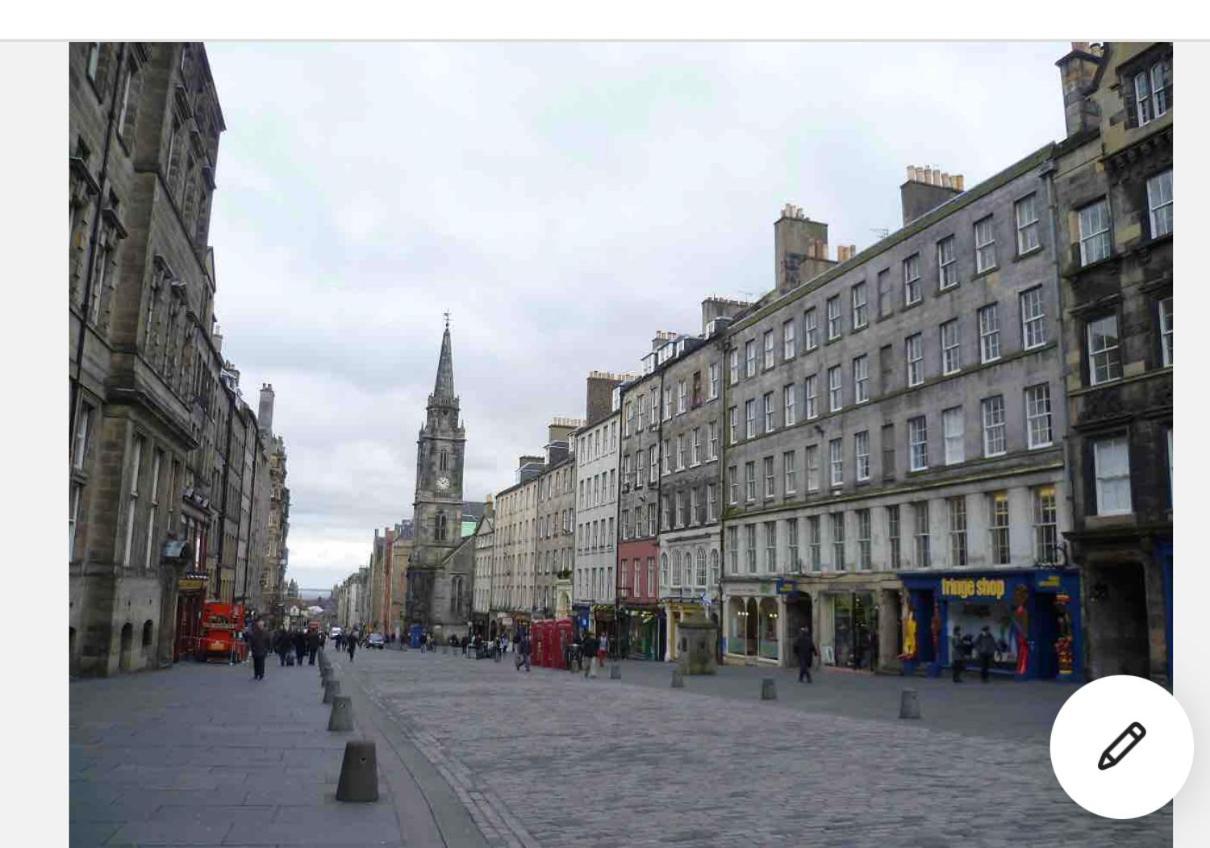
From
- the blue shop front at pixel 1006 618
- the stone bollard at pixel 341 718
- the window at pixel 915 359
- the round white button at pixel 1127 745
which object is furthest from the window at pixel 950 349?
the round white button at pixel 1127 745

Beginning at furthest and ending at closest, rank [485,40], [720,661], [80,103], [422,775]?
1. [720,661]
2. [80,103]
3. [422,775]
4. [485,40]

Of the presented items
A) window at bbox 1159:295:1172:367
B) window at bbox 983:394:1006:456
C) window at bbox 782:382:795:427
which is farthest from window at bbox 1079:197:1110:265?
window at bbox 782:382:795:427

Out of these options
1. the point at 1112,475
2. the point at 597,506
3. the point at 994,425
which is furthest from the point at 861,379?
the point at 597,506

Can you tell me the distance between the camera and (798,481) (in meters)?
40.2

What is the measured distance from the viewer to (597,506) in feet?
211

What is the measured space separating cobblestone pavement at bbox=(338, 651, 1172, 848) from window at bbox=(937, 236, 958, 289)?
45.6 feet

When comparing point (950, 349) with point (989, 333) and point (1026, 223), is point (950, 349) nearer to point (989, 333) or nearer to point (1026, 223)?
point (989, 333)

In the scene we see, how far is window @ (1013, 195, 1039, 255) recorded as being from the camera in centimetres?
2812

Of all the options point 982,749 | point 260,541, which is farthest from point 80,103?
point 260,541

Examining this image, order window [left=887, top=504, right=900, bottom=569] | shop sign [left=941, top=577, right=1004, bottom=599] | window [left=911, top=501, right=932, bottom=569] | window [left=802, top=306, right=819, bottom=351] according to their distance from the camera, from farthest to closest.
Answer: window [left=802, top=306, right=819, bottom=351] < window [left=887, top=504, right=900, bottom=569] < window [left=911, top=501, right=932, bottom=569] < shop sign [left=941, top=577, right=1004, bottom=599]

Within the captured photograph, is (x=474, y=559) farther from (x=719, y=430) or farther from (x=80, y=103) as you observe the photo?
(x=80, y=103)

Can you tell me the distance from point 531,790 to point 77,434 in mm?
17083

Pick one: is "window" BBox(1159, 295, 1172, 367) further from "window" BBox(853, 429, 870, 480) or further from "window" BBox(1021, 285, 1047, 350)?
"window" BBox(853, 429, 870, 480)

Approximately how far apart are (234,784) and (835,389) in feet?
104
